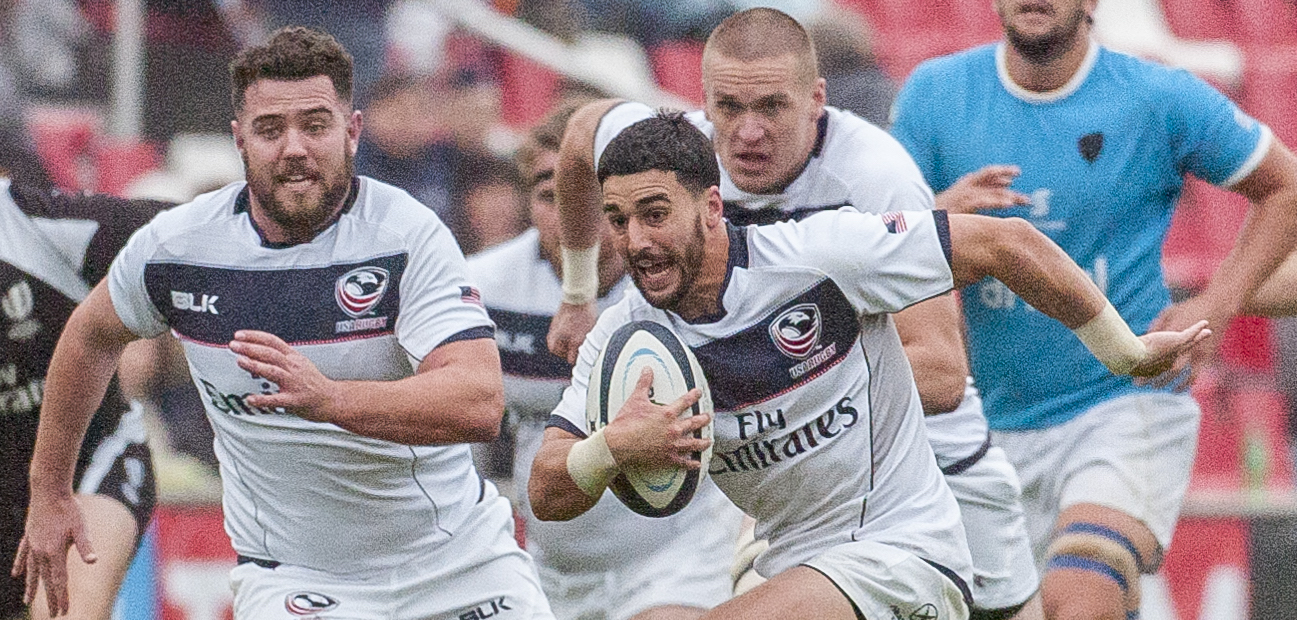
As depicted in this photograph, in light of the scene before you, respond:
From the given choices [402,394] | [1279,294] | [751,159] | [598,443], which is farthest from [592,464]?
[1279,294]

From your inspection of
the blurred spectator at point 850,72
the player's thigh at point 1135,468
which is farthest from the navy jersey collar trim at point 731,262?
the blurred spectator at point 850,72

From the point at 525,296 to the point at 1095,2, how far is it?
84.7 inches

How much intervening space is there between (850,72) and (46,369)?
4.79 m

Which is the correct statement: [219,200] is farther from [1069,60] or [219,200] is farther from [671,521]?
[1069,60]

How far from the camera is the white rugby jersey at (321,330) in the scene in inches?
180

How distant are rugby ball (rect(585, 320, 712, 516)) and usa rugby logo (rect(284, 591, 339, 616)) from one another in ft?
2.95

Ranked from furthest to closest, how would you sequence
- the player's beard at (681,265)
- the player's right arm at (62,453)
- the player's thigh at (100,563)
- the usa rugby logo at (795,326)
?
the player's thigh at (100,563) < the player's right arm at (62,453) < the usa rugby logo at (795,326) < the player's beard at (681,265)

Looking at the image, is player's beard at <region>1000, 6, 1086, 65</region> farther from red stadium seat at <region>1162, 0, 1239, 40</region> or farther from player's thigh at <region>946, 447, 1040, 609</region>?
red stadium seat at <region>1162, 0, 1239, 40</region>

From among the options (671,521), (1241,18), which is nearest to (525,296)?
(671,521)

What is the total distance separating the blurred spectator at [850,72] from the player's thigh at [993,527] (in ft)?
11.2

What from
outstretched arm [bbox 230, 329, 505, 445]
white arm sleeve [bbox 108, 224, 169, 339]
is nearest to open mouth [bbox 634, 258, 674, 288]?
outstretched arm [bbox 230, 329, 505, 445]

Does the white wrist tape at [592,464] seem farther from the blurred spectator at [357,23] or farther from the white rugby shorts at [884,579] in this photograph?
the blurred spectator at [357,23]

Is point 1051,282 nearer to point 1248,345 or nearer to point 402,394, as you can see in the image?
point 402,394

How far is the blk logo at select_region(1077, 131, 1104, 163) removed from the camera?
19.6ft
